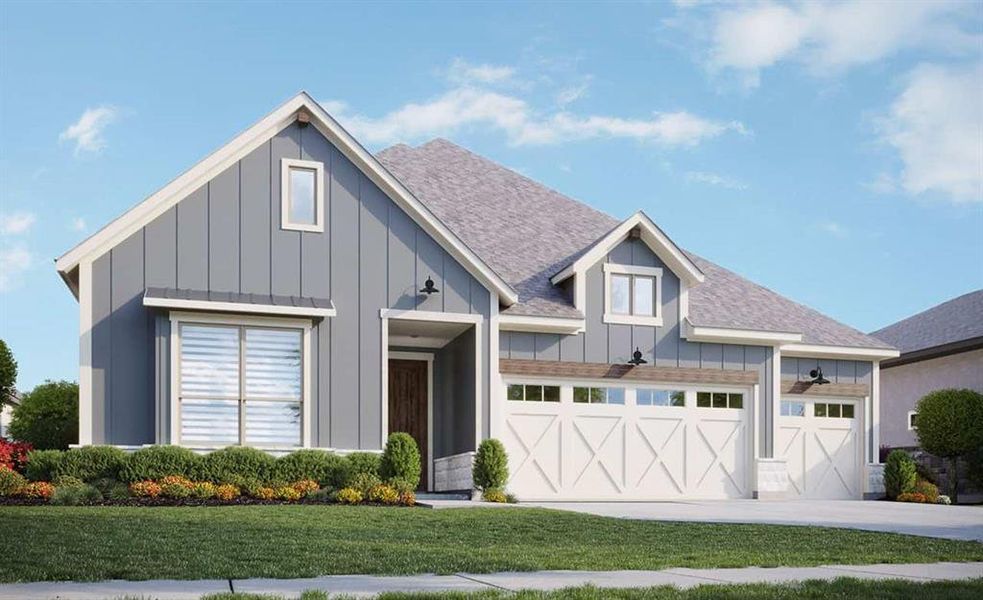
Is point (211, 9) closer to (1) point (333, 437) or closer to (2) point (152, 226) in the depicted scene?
(2) point (152, 226)

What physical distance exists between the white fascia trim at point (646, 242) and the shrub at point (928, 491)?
6.85 meters

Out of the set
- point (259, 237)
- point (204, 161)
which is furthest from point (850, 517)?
point (204, 161)

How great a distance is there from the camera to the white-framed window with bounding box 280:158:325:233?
1841 cm

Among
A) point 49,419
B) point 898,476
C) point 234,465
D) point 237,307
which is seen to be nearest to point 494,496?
point 234,465

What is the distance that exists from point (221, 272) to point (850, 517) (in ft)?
34.6

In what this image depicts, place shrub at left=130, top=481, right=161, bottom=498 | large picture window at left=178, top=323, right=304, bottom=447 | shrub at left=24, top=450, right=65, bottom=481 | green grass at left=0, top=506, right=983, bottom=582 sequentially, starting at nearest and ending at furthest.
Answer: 1. green grass at left=0, top=506, right=983, bottom=582
2. shrub at left=130, top=481, right=161, bottom=498
3. shrub at left=24, top=450, right=65, bottom=481
4. large picture window at left=178, top=323, right=304, bottom=447

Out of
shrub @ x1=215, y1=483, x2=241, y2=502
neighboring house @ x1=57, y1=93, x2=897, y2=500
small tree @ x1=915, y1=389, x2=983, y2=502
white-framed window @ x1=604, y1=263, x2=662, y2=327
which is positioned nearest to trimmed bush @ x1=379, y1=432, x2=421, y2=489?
neighboring house @ x1=57, y1=93, x2=897, y2=500

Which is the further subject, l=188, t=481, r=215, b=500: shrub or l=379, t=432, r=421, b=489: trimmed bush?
l=379, t=432, r=421, b=489: trimmed bush

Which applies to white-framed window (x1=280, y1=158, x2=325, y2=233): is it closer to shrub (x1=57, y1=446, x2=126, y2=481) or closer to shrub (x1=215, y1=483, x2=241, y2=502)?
shrub (x1=215, y1=483, x2=241, y2=502)

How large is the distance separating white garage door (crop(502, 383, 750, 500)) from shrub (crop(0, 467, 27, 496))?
833 cm

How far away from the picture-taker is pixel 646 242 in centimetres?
2178

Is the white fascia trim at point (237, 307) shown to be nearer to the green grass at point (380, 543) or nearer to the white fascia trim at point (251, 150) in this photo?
the white fascia trim at point (251, 150)

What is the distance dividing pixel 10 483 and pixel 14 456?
3.08 meters

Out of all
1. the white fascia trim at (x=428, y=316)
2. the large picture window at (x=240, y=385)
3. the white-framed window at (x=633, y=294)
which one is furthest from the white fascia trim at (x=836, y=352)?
the large picture window at (x=240, y=385)
